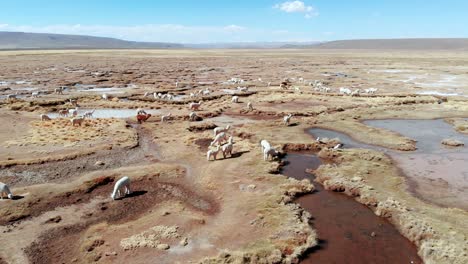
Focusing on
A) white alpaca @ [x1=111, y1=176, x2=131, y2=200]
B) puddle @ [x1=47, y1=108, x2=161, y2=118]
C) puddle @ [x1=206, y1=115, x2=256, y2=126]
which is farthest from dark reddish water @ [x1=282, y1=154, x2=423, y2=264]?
puddle @ [x1=47, y1=108, x2=161, y2=118]

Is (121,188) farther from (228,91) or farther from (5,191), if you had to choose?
(228,91)

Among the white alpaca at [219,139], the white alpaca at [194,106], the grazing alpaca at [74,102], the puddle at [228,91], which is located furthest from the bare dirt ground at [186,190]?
the puddle at [228,91]

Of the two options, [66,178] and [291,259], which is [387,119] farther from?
[66,178]

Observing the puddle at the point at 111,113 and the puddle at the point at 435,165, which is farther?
the puddle at the point at 111,113

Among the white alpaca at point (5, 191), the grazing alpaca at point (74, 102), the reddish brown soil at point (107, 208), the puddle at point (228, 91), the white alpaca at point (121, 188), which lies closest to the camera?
the reddish brown soil at point (107, 208)

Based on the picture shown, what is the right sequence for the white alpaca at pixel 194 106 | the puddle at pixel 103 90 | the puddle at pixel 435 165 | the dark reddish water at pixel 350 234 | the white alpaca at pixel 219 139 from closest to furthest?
the dark reddish water at pixel 350 234 → the puddle at pixel 435 165 → the white alpaca at pixel 219 139 → the white alpaca at pixel 194 106 → the puddle at pixel 103 90

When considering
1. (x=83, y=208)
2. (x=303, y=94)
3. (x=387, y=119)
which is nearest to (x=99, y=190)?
(x=83, y=208)

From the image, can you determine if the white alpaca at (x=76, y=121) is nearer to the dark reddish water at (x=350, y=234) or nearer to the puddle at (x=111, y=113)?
the puddle at (x=111, y=113)
